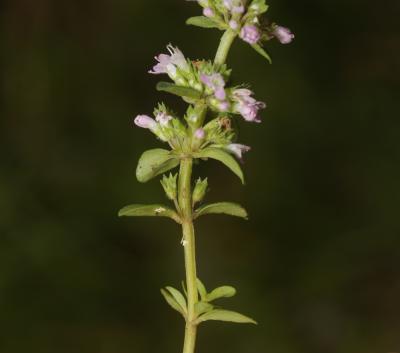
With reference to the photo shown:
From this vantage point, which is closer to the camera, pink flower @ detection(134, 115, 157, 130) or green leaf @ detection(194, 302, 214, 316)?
green leaf @ detection(194, 302, 214, 316)

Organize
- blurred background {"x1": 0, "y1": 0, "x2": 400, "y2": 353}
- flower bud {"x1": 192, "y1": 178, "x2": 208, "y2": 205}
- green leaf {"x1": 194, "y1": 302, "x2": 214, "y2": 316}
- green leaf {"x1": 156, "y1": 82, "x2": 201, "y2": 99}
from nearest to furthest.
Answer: green leaf {"x1": 156, "y1": 82, "x2": 201, "y2": 99} < green leaf {"x1": 194, "y1": 302, "x2": 214, "y2": 316} < flower bud {"x1": 192, "y1": 178, "x2": 208, "y2": 205} < blurred background {"x1": 0, "y1": 0, "x2": 400, "y2": 353}

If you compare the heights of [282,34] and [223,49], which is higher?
[282,34]

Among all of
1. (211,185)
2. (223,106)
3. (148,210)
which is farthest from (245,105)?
(211,185)

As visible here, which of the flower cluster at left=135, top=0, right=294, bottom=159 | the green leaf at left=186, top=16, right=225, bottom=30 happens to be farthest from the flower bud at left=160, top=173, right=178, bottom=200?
the green leaf at left=186, top=16, right=225, bottom=30

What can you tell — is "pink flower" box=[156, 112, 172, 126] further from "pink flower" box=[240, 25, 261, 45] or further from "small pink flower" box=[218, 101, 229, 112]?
"pink flower" box=[240, 25, 261, 45]

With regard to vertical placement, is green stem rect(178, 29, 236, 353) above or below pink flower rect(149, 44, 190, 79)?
below

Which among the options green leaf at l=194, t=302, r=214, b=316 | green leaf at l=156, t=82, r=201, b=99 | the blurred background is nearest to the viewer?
green leaf at l=156, t=82, r=201, b=99

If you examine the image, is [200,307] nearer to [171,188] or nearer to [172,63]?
[171,188]
